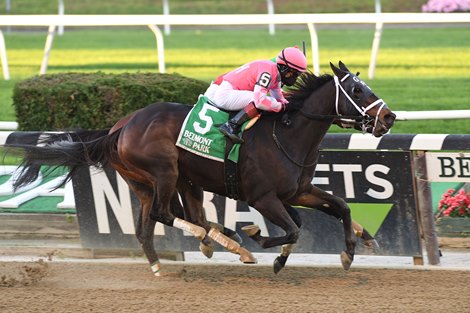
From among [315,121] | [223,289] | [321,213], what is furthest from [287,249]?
[315,121]

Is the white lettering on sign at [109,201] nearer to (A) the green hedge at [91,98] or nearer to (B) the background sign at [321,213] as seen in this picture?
(B) the background sign at [321,213]

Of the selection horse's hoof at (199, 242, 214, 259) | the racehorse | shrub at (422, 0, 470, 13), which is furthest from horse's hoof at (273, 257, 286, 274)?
shrub at (422, 0, 470, 13)

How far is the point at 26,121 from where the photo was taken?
9.38 meters

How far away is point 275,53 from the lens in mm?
16797

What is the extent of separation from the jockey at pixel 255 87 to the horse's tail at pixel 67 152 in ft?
2.76

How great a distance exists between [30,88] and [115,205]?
1.97 meters

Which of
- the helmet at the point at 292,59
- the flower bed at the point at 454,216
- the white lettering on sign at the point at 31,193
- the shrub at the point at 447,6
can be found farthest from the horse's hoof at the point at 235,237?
the shrub at the point at 447,6

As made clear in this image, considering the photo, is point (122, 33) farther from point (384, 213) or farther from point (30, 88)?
point (384, 213)

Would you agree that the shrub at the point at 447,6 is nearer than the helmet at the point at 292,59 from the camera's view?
No

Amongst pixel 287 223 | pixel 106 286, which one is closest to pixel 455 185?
pixel 287 223

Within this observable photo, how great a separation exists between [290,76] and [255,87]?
30 cm

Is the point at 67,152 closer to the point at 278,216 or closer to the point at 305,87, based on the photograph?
the point at 278,216

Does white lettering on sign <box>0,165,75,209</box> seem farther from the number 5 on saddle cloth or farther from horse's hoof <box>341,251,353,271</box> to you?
horse's hoof <box>341,251,353,271</box>

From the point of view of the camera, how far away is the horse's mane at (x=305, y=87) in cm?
697
